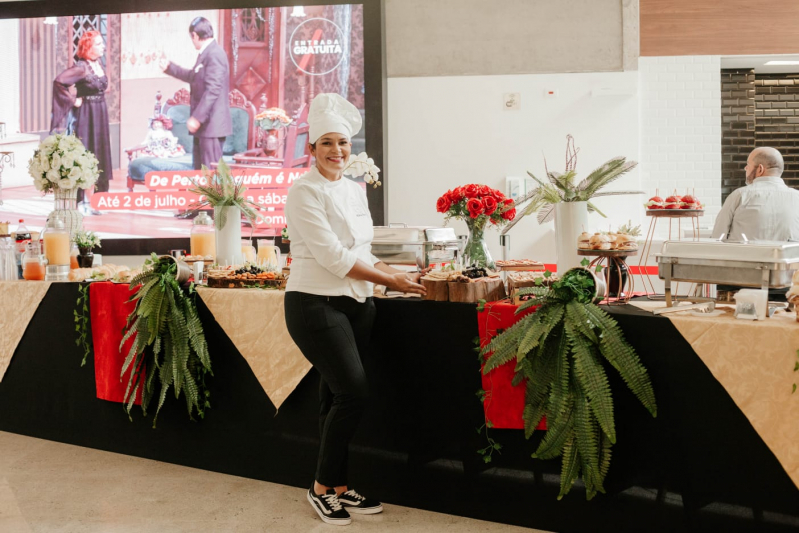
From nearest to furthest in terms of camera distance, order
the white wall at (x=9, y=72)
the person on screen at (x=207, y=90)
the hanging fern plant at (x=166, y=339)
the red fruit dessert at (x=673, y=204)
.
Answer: the hanging fern plant at (x=166, y=339) < the red fruit dessert at (x=673, y=204) < the person on screen at (x=207, y=90) < the white wall at (x=9, y=72)

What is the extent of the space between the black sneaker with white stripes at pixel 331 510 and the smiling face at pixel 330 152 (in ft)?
4.19

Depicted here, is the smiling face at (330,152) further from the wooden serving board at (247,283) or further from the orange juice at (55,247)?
→ the orange juice at (55,247)

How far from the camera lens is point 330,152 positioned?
2.83m

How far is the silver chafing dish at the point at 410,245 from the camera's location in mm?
3221

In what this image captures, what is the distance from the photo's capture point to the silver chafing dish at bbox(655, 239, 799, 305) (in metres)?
2.38

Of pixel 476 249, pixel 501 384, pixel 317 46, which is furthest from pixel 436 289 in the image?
pixel 317 46

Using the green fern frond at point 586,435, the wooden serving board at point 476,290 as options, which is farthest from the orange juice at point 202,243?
the green fern frond at point 586,435

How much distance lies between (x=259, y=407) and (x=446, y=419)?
Result: 0.96m

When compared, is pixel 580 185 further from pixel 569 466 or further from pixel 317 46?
pixel 317 46

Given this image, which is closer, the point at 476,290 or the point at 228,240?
the point at 476,290

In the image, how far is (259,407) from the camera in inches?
134

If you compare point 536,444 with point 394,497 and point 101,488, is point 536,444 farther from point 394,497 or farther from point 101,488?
point 101,488

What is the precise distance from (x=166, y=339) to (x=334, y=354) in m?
1.10

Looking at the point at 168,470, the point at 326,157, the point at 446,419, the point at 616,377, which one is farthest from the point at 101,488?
the point at 616,377
